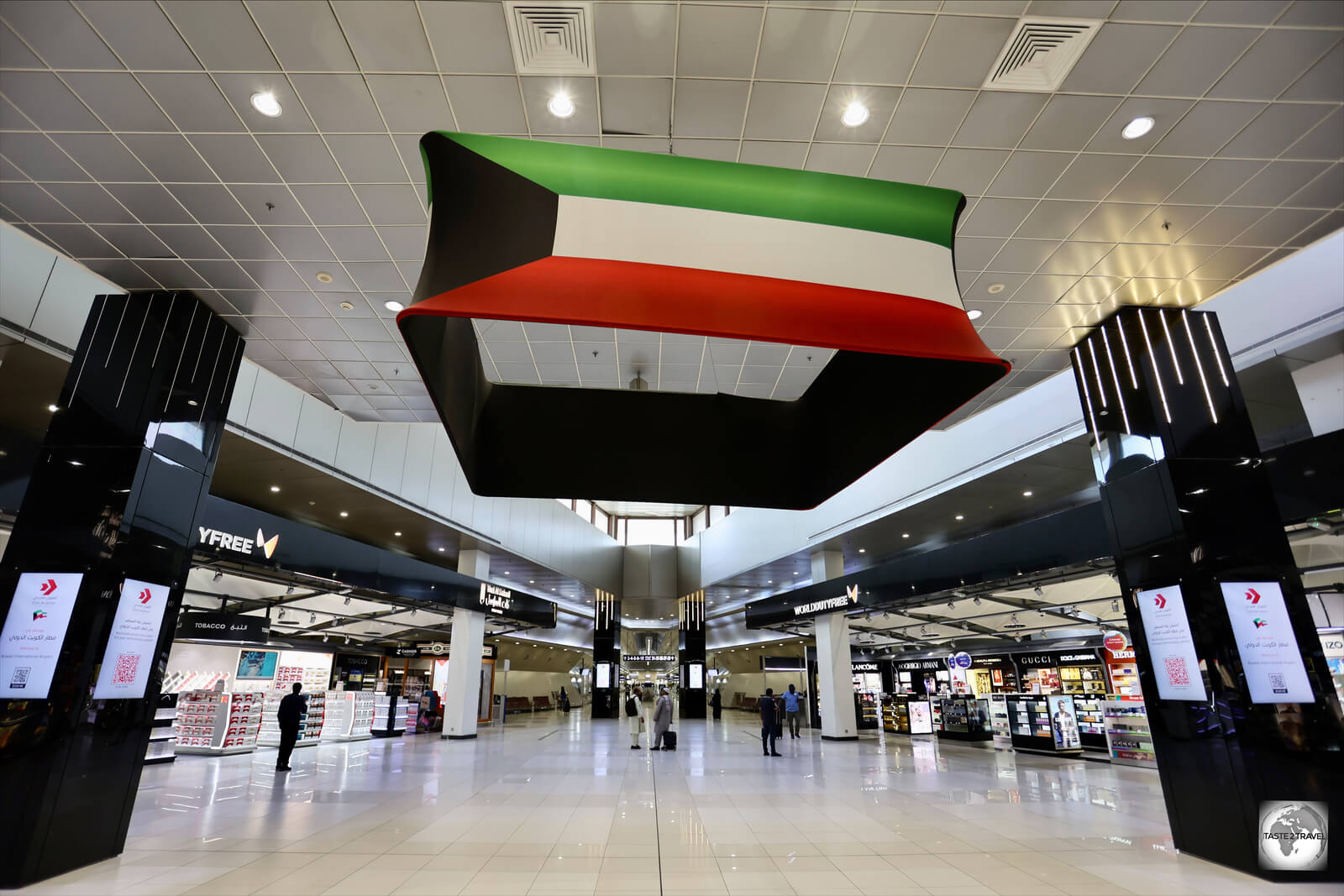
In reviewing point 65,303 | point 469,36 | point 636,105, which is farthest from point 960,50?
point 65,303

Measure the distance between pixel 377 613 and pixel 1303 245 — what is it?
21.4m

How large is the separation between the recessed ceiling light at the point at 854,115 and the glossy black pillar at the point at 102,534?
6.80 metres

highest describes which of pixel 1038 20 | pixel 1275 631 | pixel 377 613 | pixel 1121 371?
pixel 1038 20

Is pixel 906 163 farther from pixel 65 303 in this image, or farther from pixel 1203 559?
pixel 65 303

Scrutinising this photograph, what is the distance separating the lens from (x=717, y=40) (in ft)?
→ 13.4

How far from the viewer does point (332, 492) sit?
586 inches

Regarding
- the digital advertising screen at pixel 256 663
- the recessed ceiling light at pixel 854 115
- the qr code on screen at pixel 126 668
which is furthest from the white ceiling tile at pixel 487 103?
the digital advertising screen at pixel 256 663

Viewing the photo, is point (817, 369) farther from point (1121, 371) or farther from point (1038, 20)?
point (1038, 20)

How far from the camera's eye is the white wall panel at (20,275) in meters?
7.62

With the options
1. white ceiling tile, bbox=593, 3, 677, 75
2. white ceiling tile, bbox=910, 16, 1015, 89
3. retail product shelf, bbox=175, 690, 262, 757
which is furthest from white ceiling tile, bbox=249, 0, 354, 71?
retail product shelf, bbox=175, 690, 262, 757

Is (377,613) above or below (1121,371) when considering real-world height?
below

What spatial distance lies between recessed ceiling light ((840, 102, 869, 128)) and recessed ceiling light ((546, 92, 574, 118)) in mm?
1961

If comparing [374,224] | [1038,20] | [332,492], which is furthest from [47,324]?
[1038,20]

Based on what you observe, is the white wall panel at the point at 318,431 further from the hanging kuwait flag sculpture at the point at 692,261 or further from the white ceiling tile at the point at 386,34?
the hanging kuwait flag sculpture at the point at 692,261
